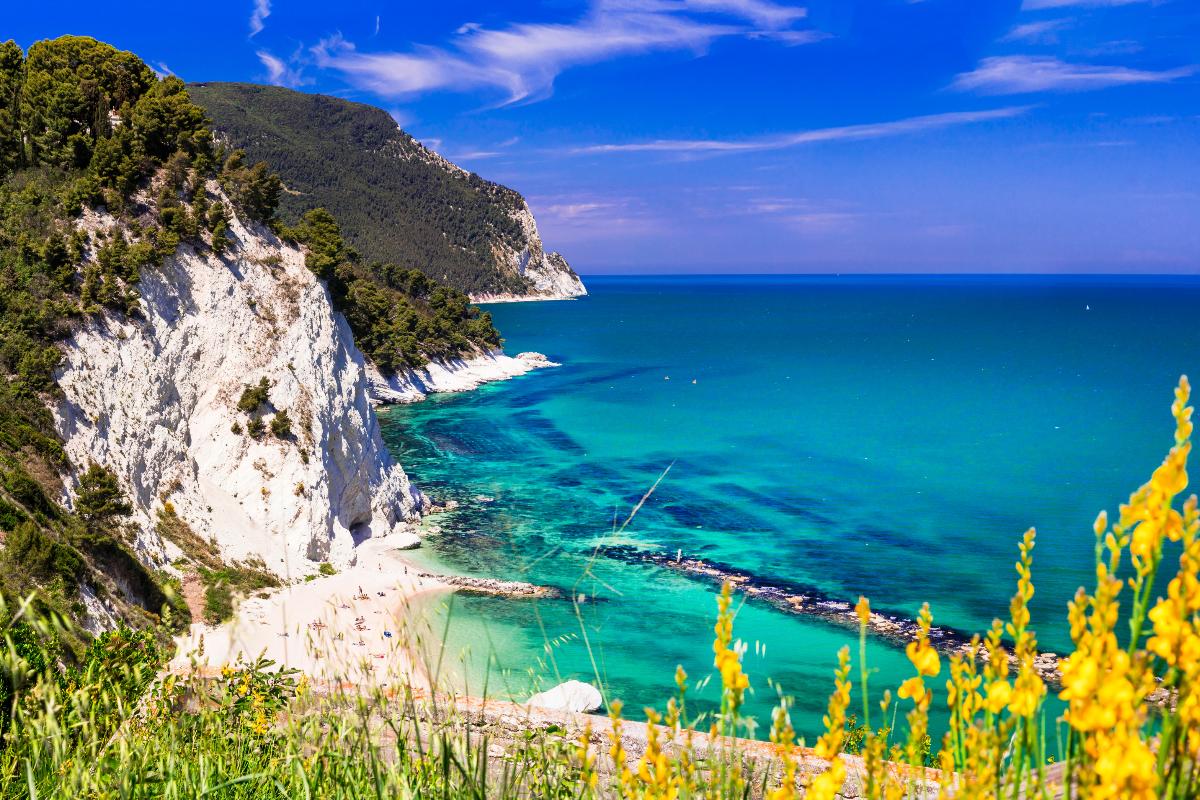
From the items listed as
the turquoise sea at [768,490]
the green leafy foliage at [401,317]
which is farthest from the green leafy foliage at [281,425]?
the green leafy foliage at [401,317]

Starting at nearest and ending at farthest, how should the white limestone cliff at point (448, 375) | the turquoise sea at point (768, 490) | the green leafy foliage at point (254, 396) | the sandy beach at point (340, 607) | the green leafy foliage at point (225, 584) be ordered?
the sandy beach at point (340, 607), the green leafy foliage at point (225, 584), the turquoise sea at point (768, 490), the green leafy foliage at point (254, 396), the white limestone cliff at point (448, 375)

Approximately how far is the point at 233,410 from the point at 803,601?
2071 cm

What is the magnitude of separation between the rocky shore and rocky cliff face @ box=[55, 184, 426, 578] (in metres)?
10.2

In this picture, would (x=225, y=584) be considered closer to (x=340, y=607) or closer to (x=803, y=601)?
(x=340, y=607)

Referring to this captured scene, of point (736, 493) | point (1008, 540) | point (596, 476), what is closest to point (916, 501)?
point (1008, 540)

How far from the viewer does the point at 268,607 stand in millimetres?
22797

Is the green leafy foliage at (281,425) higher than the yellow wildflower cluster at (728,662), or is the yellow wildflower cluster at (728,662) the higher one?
the yellow wildflower cluster at (728,662)

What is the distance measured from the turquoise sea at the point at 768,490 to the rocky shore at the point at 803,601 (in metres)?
0.62

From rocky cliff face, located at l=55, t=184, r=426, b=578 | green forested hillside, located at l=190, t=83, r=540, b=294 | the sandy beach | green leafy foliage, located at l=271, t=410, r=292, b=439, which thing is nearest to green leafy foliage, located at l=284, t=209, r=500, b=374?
rocky cliff face, located at l=55, t=184, r=426, b=578

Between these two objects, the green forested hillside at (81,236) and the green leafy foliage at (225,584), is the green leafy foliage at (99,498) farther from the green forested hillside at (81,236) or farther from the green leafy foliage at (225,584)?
the green leafy foliage at (225,584)

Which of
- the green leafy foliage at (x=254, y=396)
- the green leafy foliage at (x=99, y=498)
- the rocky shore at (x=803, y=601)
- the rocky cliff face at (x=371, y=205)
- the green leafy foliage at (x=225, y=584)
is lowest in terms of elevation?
the rocky shore at (x=803, y=601)

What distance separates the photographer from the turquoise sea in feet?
79.7

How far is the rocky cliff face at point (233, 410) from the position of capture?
78.3 ft

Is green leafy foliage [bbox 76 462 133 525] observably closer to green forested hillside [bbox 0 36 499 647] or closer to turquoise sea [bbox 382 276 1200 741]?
green forested hillside [bbox 0 36 499 647]
